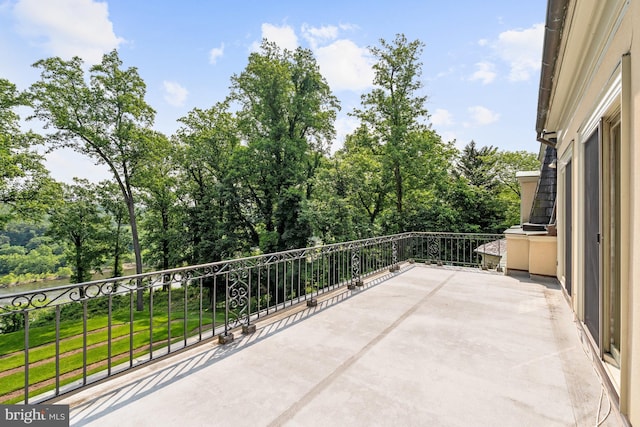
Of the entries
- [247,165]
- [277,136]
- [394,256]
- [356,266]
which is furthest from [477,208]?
[356,266]

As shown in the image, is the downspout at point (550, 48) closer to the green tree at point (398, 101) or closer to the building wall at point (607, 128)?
the building wall at point (607, 128)

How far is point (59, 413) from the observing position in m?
1.96

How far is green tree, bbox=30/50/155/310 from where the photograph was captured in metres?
13.1

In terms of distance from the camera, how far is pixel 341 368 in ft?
8.50

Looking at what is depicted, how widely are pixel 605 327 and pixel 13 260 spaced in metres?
33.8

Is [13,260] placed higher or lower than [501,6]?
lower

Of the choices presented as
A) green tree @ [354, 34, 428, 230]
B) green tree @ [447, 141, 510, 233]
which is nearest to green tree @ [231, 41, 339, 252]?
green tree @ [354, 34, 428, 230]

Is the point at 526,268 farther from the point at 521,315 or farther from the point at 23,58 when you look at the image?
the point at 23,58

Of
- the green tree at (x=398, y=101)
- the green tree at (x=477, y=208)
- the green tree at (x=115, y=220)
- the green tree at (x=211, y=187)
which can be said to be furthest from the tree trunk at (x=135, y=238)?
the green tree at (x=477, y=208)

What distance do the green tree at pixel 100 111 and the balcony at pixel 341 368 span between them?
14.7 meters

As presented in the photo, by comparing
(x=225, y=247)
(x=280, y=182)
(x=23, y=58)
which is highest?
(x=23, y=58)

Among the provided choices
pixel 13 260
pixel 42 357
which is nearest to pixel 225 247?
pixel 42 357

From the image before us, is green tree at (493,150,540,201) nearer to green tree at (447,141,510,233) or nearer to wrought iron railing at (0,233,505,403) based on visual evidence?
green tree at (447,141,510,233)

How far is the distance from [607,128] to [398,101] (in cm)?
1513
